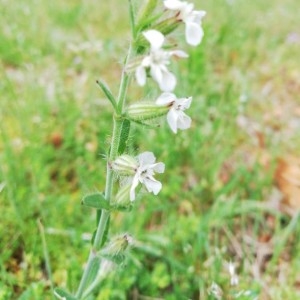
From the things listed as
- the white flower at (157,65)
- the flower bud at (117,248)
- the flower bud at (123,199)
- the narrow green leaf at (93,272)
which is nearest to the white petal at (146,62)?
the white flower at (157,65)

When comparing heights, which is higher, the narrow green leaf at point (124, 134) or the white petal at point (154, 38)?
the white petal at point (154, 38)

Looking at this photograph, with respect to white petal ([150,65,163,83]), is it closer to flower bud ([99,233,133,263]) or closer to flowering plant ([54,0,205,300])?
flowering plant ([54,0,205,300])

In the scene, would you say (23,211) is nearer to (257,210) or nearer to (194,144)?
(194,144)

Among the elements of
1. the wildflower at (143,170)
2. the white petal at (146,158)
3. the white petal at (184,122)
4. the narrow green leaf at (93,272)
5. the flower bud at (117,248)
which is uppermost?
the white petal at (184,122)

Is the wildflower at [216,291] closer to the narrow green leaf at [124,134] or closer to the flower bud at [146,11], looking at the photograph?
the narrow green leaf at [124,134]

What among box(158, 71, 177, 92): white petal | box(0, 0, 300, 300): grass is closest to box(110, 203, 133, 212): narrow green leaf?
box(0, 0, 300, 300): grass

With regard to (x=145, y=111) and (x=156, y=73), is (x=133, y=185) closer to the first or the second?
(x=145, y=111)
